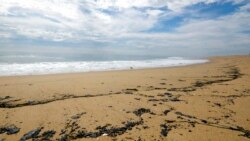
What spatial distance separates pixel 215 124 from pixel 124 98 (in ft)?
9.22

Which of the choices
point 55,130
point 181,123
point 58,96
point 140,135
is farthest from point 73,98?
point 181,123

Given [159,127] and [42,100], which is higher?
[42,100]

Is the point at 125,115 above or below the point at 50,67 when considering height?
below

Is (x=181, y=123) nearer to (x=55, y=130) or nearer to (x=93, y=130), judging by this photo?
(x=93, y=130)

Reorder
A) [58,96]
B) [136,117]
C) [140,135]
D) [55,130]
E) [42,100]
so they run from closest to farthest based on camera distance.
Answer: [140,135]
[55,130]
[136,117]
[42,100]
[58,96]

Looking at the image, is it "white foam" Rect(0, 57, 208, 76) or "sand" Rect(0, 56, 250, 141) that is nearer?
"sand" Rect(0, 56, 250, 141)

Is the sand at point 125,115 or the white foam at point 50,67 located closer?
the sand at point 125,115

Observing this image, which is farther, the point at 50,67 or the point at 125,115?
the point at 50,67

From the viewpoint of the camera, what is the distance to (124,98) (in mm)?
5977

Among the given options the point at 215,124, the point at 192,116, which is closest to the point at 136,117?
the point at 192,116

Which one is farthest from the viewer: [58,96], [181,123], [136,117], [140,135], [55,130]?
[58,96]

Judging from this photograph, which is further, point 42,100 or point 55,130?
point 42,100

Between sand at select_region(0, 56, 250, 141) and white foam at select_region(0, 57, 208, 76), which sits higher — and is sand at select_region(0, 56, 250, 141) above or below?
Result: below

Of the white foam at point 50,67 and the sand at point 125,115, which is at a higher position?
the white foam at point 50,67
